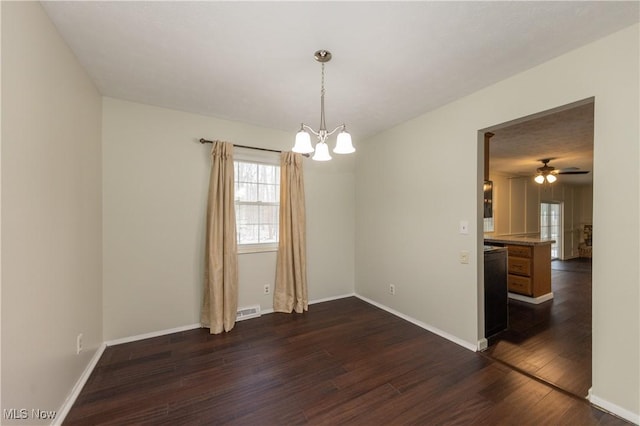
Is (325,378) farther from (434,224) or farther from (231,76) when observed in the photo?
(231,76)

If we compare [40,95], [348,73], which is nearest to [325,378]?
[348,73]

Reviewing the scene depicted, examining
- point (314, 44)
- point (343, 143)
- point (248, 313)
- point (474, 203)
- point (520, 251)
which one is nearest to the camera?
point (314, 44)

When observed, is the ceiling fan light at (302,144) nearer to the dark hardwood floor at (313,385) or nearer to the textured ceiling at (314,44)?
the textured ceiling at (314,44)

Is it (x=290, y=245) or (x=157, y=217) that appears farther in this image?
(x=290, y=245)

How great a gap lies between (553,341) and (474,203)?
170cm

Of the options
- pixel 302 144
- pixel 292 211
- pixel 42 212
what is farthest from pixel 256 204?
pixel 42 212

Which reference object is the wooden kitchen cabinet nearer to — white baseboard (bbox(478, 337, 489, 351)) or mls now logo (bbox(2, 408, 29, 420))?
white baseboard (bbox(478, 337, 489, 351))

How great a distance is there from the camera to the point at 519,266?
13.0 ft

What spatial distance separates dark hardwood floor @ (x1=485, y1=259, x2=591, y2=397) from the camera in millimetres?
2082

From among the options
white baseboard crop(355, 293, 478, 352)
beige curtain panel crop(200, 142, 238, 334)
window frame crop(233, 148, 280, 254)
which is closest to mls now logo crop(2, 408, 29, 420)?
beige curtain panel crop(200, 142, 238, 334)

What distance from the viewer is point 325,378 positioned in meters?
2.06

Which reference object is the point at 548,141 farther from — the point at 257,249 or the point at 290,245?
the point at 257,249

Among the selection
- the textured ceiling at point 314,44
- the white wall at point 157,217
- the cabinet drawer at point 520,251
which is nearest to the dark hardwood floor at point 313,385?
the white wall at point 157,217

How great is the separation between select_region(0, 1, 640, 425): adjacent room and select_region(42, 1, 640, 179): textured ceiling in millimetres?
17
